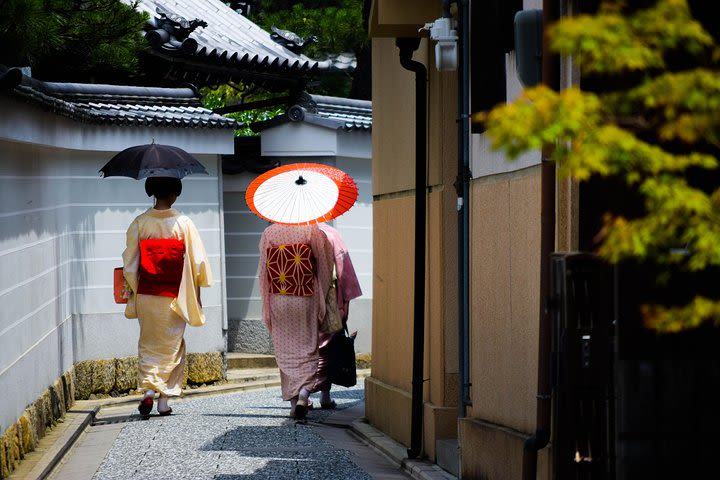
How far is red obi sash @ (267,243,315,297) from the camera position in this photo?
1267 centimetres

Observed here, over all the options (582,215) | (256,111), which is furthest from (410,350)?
(256,111)

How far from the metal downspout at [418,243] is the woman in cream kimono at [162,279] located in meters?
3.51

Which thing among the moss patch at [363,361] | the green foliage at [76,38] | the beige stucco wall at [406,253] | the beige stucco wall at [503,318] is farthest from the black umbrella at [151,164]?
the moss patch at [363,361]

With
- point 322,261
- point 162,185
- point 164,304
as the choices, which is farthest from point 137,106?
point 322,261

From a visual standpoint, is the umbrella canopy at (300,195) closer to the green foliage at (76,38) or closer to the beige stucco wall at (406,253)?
the beige stucco wall at (406,253)

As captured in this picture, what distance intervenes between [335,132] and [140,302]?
16.2ft

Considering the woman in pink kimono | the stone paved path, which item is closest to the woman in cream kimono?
the stone paved path

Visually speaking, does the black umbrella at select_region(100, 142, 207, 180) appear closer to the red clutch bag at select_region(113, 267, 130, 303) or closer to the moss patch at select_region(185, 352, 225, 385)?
the red clutch bag at select_region(113, 267, 130, 303)

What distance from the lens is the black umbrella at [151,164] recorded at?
41.4 ft

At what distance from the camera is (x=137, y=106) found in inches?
619

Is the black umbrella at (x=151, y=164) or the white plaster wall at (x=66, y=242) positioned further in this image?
the black umbrella at (x=151, y=164)

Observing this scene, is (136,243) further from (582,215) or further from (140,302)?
(582,215)

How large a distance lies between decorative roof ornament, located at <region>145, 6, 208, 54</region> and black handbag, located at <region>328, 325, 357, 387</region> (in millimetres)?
5361

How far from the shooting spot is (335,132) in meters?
17.1
